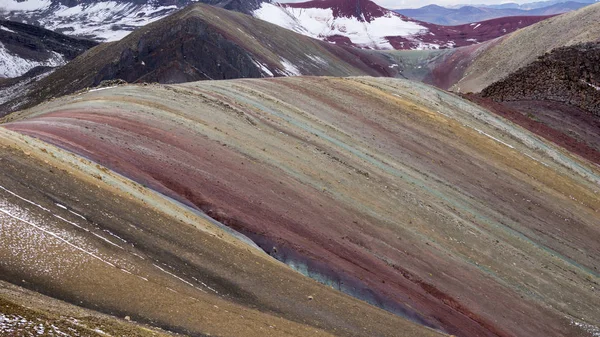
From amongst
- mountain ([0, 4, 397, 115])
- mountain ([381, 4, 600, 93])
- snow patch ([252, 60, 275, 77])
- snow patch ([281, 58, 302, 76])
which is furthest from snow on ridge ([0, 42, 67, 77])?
mountain ([381, 4, 600, 93])

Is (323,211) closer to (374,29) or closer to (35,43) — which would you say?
(35,43)

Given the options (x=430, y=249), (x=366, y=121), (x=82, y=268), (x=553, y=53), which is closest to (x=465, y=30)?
(x=553, y=53)

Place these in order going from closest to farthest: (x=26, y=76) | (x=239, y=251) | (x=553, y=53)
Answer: (x=239, y=251)
(x=553, y=53)
(x=26, y=76)

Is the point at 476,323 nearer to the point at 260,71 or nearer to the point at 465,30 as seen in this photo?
the point at 260,71

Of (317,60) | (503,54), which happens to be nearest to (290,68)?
(317,60)

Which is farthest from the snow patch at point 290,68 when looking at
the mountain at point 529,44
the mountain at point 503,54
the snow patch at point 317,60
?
the mountain at point 529,44

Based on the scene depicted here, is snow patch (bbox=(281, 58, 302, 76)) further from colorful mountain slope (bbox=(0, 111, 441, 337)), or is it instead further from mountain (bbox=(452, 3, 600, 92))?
colorful mountain slope (bbox=(0, 111, 441, 337))
